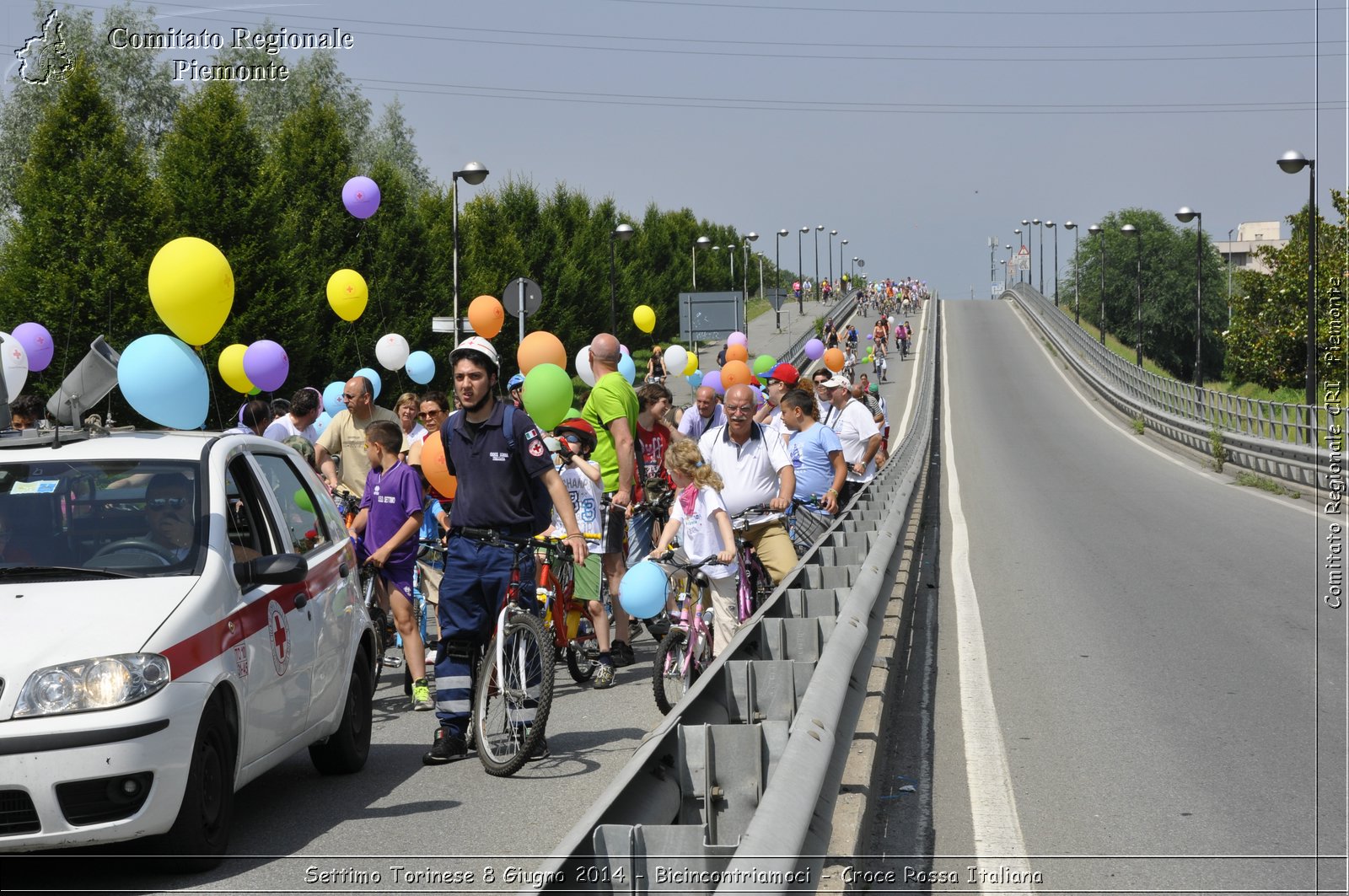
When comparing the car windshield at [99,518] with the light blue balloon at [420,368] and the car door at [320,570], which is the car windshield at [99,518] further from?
the light blue balloon at [420,368]

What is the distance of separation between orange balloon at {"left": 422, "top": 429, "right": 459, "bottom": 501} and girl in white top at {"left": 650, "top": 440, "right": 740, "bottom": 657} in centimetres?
150

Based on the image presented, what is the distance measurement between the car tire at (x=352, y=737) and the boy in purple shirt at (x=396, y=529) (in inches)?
61.7

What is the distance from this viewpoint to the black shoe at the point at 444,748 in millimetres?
7641

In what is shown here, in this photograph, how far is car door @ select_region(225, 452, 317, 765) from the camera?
6156 mm

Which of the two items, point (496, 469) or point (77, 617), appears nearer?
point (77, 617)

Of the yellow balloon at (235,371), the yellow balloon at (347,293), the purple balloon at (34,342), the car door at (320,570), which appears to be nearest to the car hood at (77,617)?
the car door at (320,570)

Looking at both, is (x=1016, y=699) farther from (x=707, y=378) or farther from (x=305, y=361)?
(x=305, y=361)

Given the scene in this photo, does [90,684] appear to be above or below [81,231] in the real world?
below

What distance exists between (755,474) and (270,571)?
4616 millimetres

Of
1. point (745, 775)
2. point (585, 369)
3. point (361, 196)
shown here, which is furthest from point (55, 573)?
point (361, 196)

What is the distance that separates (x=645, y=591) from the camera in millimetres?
8906

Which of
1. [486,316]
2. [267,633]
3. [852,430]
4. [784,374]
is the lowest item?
[267,633]

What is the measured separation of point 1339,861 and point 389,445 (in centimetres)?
637

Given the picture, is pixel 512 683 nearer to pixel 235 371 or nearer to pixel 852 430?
pixel 852 430
